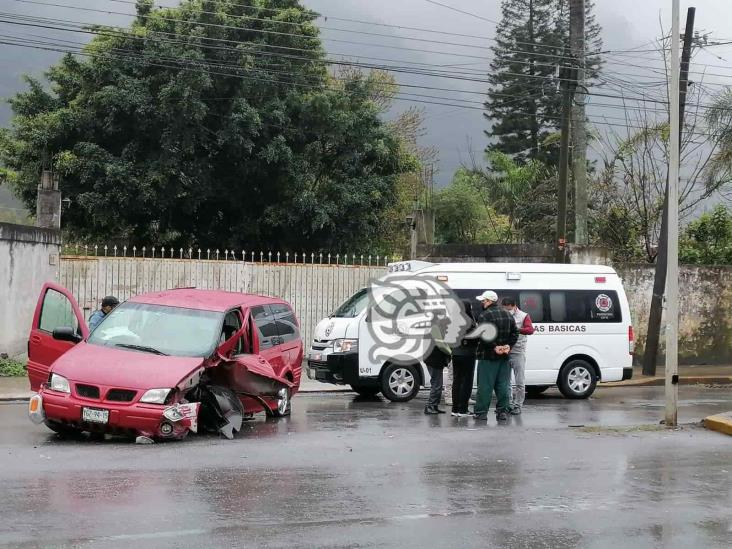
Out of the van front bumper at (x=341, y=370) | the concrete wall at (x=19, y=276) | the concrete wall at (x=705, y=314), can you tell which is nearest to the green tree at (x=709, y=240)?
the concrete wall at (x=705, y=314)

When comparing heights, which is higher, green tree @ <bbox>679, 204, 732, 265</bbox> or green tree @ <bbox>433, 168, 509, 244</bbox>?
green tree @ <bbox>433, 168, 509, 244</bbox>

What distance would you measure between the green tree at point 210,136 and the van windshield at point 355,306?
31.6 feet

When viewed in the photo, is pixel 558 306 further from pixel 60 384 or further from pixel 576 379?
pixel 60 384

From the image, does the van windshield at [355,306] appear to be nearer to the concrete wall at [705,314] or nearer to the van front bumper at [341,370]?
the van front bumper at [341,370]

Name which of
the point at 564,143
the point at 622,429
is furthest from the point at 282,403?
the point at 564,143

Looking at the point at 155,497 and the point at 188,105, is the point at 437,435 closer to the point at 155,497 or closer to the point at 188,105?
the point at 155,497

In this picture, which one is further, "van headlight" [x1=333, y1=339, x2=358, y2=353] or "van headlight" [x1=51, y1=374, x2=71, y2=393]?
"van headlight" [x1=333, y1=339, x2=358, y2=353]

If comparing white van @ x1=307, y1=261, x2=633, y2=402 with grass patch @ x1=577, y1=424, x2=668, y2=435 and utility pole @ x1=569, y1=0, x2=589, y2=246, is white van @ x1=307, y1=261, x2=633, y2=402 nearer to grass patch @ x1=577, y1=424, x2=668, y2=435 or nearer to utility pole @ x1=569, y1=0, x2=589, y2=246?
grass patch @ x1=577, y1=424, x2=668, y2=435

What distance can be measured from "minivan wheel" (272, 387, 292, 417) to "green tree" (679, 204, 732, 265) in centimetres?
1544

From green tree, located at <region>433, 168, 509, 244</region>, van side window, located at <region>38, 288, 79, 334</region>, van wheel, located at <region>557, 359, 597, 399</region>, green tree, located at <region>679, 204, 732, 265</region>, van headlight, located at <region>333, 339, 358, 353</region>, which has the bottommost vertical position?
van wheel, located at <region>557, 359, 597, 399</region>

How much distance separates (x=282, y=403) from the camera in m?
12.9

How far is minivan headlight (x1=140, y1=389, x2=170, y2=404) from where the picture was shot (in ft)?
32.3

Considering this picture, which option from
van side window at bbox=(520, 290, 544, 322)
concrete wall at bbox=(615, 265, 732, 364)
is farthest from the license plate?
concrete wall at bbox=(615, 265, 732, 364)

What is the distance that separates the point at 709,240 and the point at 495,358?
1592cm
